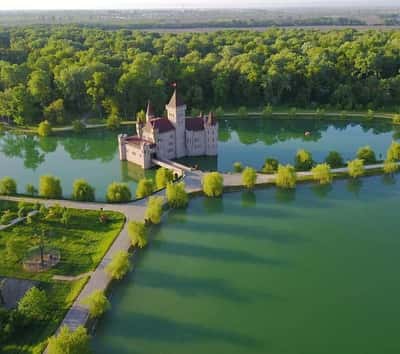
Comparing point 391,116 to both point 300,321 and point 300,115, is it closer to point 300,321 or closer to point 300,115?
point 300,115

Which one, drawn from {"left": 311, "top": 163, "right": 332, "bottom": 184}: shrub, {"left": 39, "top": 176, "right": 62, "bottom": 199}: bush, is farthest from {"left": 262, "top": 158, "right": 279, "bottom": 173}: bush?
{"left": 39, "top": 176, "right": 62, "bottom": 199}: bush

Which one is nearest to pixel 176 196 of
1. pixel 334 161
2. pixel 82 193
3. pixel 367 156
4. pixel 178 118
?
pixel 82 193

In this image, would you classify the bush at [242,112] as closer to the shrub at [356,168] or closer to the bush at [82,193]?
the shrub at [356,168]

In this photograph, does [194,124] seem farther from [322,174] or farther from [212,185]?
[322,174]

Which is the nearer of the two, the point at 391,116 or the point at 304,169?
the point at 304,169

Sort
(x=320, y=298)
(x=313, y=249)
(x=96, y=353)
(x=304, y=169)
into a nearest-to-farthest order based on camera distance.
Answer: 1. (x=96, y=353)
2. (x=320, y=298)
3. (x=313, y=249)
4. (x=304, y=169)

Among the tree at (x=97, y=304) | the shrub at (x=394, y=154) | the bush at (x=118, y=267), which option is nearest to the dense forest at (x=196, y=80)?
the shrub at (x=394, y=154)

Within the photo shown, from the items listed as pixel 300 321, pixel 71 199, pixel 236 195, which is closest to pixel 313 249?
pixel 300 321
